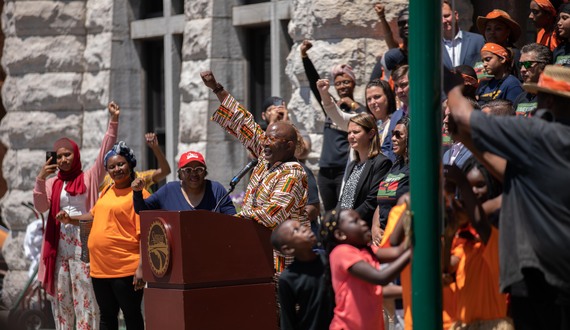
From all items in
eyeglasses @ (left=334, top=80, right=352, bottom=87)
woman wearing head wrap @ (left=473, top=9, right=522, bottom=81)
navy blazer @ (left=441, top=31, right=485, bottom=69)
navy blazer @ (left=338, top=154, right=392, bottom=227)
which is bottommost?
navy blazer @ (left=338, top=154, right=392, bottom=227)

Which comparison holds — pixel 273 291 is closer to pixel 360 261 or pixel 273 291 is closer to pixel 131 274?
pixel 131 274

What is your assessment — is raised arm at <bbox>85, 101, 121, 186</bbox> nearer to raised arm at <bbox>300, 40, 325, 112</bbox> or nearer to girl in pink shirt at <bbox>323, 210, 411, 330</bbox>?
raised arm at <bbox>300, 40, 325, 112</bbox>

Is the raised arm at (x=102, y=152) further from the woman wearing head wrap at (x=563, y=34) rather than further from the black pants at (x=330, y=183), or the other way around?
the woman wearing head wrap at (x=563, y=34)

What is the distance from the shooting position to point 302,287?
257 inches

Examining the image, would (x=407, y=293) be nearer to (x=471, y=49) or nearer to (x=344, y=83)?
(x=471, y=49)

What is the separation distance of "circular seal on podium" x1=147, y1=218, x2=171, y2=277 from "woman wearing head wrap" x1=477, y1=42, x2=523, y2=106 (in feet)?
7.67

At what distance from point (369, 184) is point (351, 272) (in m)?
2.46

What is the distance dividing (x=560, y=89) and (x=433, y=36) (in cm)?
61

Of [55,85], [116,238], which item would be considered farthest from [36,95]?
[116,238]

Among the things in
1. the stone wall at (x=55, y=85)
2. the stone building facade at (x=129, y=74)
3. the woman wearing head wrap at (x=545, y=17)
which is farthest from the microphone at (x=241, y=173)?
the stone wall at (x=55, y=85)

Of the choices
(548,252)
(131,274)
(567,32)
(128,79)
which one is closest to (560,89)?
(548,252)

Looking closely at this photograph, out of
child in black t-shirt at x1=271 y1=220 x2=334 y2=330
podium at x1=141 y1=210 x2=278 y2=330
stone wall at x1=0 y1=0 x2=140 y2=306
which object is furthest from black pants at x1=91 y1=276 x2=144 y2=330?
stone wall at x1=0 y1=0 x2=140 y2=306

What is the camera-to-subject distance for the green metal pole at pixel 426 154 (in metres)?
5.20

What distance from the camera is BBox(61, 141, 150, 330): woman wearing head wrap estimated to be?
30.4 feet
